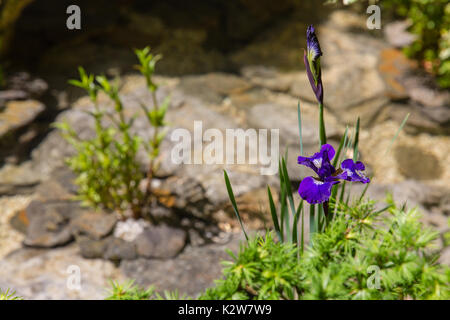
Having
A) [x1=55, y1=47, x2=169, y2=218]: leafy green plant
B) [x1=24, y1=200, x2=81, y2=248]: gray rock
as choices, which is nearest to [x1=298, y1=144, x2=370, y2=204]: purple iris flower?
[x1=55, y1=47, x2=169, y2=218]: leafy green plant

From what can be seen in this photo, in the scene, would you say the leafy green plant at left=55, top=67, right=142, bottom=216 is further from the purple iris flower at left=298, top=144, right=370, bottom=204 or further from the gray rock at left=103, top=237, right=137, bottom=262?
the purple iris flower at left=298, top=144, right=370, bottom=204

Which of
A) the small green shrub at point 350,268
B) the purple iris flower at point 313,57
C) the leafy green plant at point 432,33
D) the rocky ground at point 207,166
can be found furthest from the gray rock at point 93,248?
the leafy green plant at point 432,33

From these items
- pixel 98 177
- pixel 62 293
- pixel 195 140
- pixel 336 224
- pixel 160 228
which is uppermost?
pixel 195 140

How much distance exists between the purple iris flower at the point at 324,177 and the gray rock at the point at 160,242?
5.29 ft

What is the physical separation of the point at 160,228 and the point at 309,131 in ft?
5.76

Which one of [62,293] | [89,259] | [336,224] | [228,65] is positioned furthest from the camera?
[228,65]

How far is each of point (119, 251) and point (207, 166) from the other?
101cm

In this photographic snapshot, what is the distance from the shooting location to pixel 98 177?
265 cm

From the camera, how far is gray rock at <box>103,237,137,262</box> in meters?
2.59

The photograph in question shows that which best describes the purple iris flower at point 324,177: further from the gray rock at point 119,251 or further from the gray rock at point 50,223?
the gray rock at point 50,223

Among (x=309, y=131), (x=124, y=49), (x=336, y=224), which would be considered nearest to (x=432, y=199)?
(x=309, y=131)

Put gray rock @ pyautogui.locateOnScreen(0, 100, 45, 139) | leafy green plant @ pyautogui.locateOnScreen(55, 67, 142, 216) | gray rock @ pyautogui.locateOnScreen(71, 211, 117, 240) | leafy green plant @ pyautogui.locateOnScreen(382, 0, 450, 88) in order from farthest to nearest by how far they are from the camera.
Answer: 1. leafy green plant @ pyautogui.locateOnScreen(382, 0, 450, 88)
2. gray rock @ pyautogui.locateOnScreen(0, 100, 45, 139)
3. gray rock @ pyautogui.locateOnScreen(71, 211, 117, 240)
4. leafy green plant @ pyautogui.locateOnScreen(55, 67, 142, 216)

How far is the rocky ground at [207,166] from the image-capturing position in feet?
8.48

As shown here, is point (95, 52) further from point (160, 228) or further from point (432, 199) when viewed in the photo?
point (432, 199)
